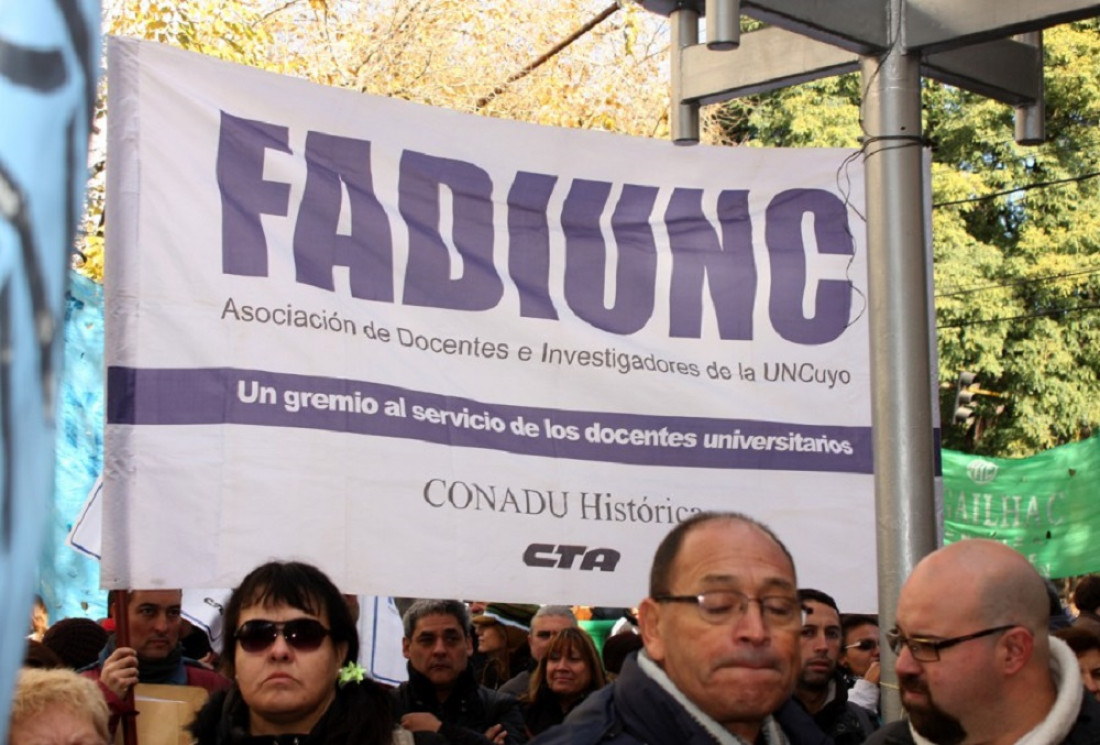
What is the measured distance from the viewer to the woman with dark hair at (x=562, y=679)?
7.56m

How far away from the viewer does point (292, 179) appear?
530 cm

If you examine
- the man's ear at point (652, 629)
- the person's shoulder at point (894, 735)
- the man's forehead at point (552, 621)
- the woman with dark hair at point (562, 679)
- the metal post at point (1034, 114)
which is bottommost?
the woman with dark hair at point (562, 679)

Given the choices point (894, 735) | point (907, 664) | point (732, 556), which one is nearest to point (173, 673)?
point (894, 735)

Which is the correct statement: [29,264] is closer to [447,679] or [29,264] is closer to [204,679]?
[204,679]

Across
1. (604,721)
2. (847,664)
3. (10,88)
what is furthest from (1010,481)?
(10,88)

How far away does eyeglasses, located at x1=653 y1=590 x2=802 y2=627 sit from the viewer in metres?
2.96

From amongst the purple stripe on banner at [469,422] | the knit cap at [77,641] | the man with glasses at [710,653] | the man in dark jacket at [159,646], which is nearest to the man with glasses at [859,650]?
the purple stripe on banner at [469,422]

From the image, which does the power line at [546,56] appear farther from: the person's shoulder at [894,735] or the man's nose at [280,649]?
the person's shoulder at [894,735]

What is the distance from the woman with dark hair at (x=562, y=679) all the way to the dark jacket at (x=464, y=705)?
2.61ft

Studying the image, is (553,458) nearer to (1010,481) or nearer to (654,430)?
(654,430)

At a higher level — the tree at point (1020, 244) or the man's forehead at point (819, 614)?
the tree at point (1020, 244)

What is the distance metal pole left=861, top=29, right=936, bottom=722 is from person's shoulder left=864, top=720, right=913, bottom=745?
0.94m

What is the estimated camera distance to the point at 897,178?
4.97 metres

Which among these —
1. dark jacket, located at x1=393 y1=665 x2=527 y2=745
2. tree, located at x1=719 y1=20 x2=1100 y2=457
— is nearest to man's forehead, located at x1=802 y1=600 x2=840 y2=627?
dark jacket, located at x1=393 y1=665 x2=527 y2=745
